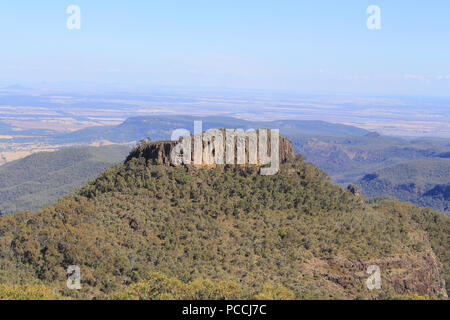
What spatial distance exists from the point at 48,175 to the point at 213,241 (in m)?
132

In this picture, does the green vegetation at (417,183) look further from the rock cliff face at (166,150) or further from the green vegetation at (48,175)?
the rock cliff face at (166,150)

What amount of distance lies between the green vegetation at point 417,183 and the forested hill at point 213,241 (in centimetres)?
11480

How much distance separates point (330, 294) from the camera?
31.5 meters

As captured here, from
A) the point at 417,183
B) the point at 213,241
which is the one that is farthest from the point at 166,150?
the point at 417,183

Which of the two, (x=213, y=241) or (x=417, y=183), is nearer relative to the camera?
(x=213, y=241)

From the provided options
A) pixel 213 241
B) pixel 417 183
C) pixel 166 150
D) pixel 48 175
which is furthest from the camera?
pixel 417 183

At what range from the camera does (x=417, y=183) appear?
172750 mm

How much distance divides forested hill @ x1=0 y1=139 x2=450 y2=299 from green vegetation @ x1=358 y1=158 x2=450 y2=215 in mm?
114801

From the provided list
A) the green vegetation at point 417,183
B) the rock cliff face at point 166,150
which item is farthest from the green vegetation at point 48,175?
the green vegetation at point 417,183

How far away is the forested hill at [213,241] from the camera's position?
96.1 ft

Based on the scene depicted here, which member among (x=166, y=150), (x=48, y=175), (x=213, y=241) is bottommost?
(x=48, y=175)

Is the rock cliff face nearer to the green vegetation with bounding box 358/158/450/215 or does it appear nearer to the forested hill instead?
the forested hill

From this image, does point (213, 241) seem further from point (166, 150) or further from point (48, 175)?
point (48, 175)
